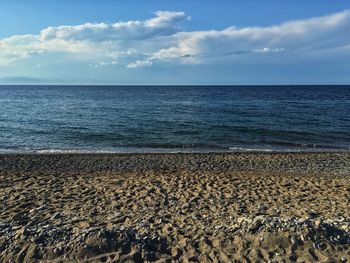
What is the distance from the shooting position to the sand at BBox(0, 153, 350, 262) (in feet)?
23.9

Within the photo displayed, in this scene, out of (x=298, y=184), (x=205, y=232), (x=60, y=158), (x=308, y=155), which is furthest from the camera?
(x=308, y=155)

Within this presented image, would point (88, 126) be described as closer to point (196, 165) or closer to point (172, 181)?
point (196, 165)

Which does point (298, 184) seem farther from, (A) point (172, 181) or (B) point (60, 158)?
(B) point (60, 158)

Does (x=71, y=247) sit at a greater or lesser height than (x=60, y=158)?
greater

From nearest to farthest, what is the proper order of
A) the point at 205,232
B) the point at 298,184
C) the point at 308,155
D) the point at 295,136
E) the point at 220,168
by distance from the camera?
the point at 205,232 → the point at 298,184 → the point at 220,168 → the point at 308,155 → the point at 295,136

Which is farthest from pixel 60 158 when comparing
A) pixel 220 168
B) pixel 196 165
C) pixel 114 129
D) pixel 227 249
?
pixel 227 249

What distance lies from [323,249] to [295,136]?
73.5 ft

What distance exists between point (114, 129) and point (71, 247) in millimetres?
24882

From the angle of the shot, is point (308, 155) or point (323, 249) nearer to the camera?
point (323, 249)

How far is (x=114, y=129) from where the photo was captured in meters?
Answer: 31.9

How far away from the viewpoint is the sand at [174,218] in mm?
7297

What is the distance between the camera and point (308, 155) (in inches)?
830

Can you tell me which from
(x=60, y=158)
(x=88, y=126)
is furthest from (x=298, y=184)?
(x=88, y=126)

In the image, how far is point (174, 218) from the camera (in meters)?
9.02
